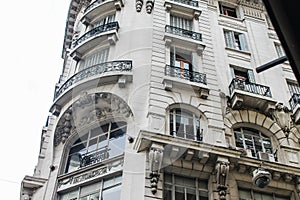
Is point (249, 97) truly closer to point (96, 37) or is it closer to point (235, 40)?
point (235, 40)

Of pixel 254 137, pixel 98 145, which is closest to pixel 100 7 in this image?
pixel 98 145

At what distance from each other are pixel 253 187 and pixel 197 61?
605 centimetres

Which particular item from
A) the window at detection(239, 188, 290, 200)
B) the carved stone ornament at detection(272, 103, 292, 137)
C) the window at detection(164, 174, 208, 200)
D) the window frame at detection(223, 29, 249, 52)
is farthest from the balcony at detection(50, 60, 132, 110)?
the carved stone ornament at detection(272, 103, 292, 137)

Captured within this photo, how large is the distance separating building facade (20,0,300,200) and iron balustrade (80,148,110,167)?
50 mm

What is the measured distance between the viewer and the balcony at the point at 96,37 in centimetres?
1631

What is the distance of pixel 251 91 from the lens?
1477 cm

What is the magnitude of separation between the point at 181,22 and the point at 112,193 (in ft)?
31.5

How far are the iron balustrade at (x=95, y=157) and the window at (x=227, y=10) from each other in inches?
430

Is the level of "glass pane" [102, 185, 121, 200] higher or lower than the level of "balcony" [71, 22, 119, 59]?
lower

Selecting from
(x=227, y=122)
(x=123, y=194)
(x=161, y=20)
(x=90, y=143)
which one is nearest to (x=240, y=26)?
(x=161, y=20)

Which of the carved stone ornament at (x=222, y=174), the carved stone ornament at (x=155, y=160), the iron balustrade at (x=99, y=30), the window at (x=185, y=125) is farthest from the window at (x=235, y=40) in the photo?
the carved stone ornament at (x=155, y=160)

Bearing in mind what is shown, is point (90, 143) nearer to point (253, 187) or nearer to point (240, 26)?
point (253, 187)

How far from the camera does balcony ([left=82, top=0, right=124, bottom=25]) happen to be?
59.6 ft

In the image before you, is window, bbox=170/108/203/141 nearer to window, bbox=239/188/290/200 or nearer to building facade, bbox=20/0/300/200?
building facade, bbox=20/0/300/200
